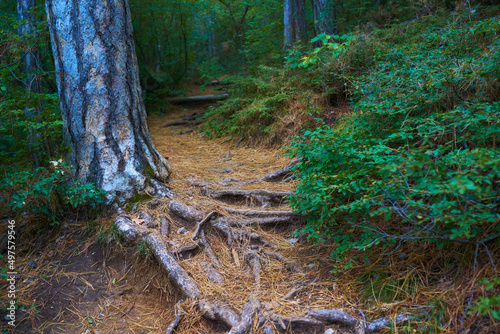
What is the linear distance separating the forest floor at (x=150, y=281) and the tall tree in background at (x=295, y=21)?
636 centimetres

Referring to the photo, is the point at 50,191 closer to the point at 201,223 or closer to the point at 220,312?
the point at 201,223

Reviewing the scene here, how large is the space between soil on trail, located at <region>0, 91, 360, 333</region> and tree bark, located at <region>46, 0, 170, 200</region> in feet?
1.73

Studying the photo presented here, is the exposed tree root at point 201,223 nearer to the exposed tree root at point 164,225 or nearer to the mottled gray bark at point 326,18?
the exposed tree root at point 164,225

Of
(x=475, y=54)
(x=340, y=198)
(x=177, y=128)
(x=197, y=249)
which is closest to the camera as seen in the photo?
(x=340, y=198)

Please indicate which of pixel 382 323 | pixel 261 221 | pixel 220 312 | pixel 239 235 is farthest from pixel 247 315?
pixel 261 221

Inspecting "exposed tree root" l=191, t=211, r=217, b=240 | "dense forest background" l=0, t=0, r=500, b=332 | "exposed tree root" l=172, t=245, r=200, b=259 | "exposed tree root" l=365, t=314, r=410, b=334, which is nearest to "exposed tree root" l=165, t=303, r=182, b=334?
"exposed tree root" l=172, t=245, r=200, b=259

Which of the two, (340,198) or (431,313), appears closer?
(431,313)

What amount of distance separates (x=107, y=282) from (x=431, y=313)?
8.61 ft

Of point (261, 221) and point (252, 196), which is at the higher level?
point (252, 196)

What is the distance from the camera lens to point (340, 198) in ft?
8.50

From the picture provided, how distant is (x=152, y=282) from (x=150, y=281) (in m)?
0.02

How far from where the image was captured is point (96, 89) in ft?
11.1

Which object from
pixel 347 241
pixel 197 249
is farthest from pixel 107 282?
pixel 347 241

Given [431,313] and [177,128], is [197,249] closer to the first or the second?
[431,313]
